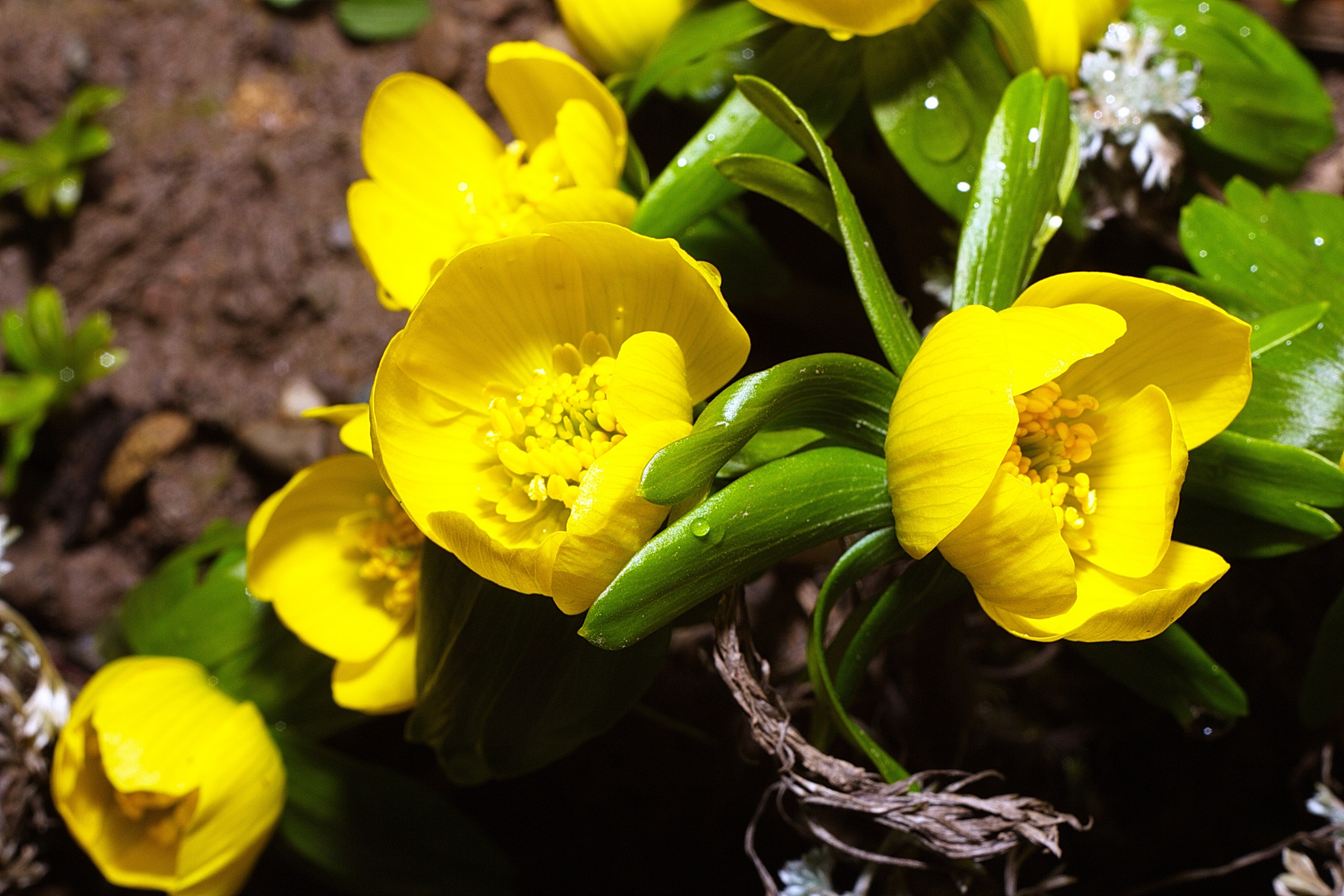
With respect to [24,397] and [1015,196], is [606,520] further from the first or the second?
[24,397]

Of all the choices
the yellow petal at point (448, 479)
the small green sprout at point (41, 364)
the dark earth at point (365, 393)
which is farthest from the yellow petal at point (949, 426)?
the small green sprout at point (41, 364)

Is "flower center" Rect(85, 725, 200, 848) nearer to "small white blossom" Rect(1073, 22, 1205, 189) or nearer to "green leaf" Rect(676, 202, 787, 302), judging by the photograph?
"green leaf" Rect(676, 202, 787, 302)

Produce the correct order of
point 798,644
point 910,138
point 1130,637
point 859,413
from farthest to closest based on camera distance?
point 798,644
point 910,138
point 859,413
point 1130,637

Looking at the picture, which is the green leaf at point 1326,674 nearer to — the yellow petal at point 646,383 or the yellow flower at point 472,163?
the yellow petal at point 646,383

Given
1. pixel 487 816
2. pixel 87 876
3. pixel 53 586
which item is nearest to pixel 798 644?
pixel 487 816

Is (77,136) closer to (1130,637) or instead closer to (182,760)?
(182,760)

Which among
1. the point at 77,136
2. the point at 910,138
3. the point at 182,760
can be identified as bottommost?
the point at 182,760
